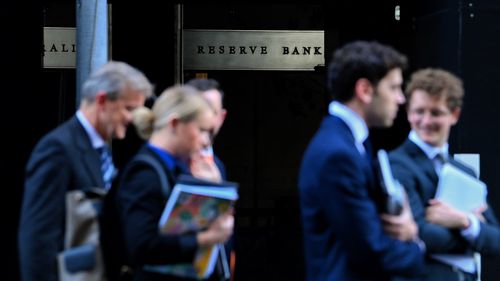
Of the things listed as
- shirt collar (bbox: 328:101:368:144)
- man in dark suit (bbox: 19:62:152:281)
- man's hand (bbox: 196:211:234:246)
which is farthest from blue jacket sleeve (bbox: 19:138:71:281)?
shirt collar (bbox: 328:101:368:144)

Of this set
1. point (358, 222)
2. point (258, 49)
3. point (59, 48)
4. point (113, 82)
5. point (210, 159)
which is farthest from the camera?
point (258, 49)

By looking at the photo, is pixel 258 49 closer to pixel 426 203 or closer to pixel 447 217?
pixel 426 203

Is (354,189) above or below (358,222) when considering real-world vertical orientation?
above

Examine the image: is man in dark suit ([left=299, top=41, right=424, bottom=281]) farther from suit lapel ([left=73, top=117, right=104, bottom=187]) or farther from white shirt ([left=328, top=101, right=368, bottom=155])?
suit lapel ([left=73, top=117, right=104, bottom=187])

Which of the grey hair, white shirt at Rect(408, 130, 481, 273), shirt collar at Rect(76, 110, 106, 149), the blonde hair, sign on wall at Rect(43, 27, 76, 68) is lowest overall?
white shirt at Rect(408, 130, 481, 273)

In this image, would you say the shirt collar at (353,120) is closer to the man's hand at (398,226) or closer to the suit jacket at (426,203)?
the man's hand at (398,226)

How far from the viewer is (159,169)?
3789mm

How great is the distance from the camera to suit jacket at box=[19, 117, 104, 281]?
3953 millimetres

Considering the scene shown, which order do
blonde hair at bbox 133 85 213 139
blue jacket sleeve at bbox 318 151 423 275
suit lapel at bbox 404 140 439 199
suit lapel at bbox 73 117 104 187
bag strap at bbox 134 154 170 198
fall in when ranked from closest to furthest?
blue jacket sleeve at bbox 318 151 423 275 < bag strap at bbox 134 154 170 198 < blonde hair at bbox 133 85 213 139 < suit lapel at bbox 73 117 104 187 < suit lapel at bbox 404 140 439 199

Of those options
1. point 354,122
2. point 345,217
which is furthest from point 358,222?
point 354,122

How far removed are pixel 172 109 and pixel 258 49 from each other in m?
6.18

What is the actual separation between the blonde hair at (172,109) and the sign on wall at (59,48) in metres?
5.70

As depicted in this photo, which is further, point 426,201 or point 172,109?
point 426,201

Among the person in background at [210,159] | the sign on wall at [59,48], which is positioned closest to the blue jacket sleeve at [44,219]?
the person in background at [210,159]
